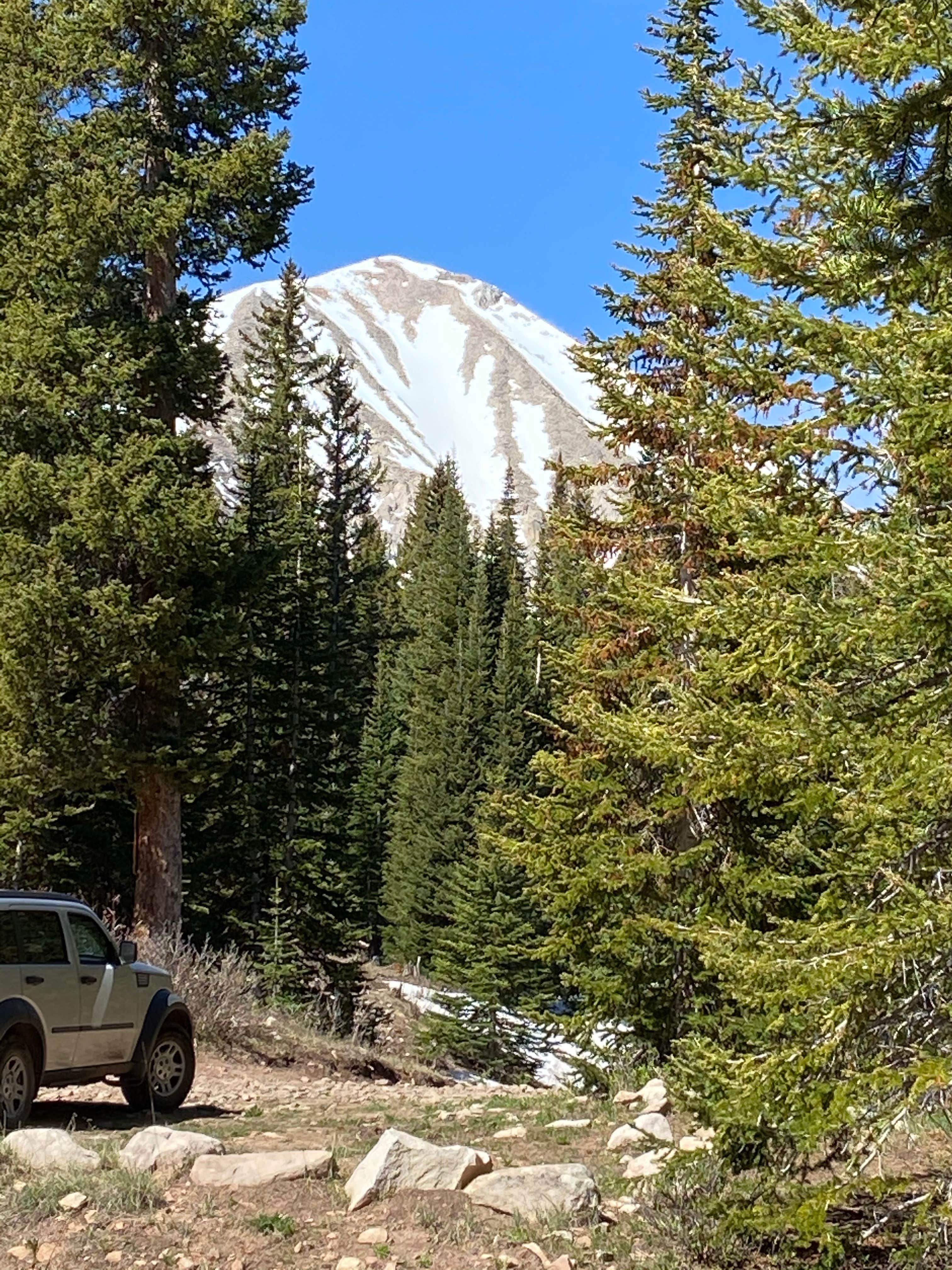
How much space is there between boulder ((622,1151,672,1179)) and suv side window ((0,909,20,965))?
15.1 feet

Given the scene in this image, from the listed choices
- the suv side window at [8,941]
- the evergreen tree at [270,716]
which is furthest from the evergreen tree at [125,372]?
the suv side window at [8,941]

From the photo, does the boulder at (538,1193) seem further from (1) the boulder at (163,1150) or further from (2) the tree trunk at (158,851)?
(2) the tree trunk at (158,851)

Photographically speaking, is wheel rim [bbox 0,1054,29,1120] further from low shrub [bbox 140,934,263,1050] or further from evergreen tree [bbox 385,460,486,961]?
evergreen tree [bbox 385,460,486,961]

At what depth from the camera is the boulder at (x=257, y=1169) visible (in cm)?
670

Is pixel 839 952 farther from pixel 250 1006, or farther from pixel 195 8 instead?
pixel 195 8

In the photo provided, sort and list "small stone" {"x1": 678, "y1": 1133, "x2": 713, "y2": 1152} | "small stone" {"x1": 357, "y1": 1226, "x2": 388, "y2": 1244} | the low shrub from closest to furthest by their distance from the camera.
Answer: "small stone" {"x1": 357, "y1": 1226, "x2": 388, "y2": 1244} → "small stone" {"x1": 678, "y1": 1133, "x2": 713, "y2": 1152} → the low shrub

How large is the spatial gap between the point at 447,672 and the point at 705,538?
37.8m

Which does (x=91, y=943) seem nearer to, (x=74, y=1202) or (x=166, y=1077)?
(x=166, y=1077)

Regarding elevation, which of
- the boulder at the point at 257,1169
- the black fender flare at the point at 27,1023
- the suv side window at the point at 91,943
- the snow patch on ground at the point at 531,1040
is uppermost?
the suv side window at the point at 91,943

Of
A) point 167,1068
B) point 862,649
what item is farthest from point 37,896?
point 862,649

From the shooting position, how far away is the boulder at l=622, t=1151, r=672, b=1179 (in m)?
7.11

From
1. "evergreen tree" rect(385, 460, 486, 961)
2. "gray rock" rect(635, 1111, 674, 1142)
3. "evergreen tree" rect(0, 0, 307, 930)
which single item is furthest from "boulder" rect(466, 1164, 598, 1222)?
"evergreen tree" rect(385, 460, 486, 961)

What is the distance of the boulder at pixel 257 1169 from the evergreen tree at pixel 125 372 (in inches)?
364

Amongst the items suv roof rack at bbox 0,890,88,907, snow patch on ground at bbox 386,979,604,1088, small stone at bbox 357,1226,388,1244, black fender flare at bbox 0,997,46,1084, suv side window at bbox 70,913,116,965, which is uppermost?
suv roof rack at bbox 0,890,88,907
